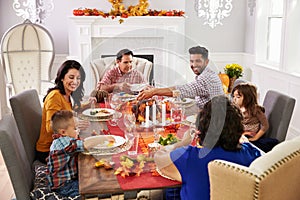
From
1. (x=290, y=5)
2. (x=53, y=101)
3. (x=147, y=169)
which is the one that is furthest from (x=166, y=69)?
(x=147, y=169)

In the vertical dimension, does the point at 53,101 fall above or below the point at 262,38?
below

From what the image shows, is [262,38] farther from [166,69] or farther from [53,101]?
[53,101]

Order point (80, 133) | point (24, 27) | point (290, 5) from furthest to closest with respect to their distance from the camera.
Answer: point (24, 27), point (290, 5), point (80, 133)

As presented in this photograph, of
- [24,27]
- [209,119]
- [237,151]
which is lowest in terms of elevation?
[237,151]

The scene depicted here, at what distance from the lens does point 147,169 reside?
1.66 metres

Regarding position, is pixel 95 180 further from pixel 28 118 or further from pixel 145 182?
pixel 28 118

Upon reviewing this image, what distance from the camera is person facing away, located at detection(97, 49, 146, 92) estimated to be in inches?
132

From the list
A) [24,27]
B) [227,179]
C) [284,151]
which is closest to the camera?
[227,179]

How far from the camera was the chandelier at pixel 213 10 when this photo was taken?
5379 mm

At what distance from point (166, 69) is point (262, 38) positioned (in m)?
1.37

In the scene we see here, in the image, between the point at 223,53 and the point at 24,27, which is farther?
the point at 223,53

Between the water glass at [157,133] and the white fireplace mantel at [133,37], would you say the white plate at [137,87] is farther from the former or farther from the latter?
the white fireplace mantel at [133,37]

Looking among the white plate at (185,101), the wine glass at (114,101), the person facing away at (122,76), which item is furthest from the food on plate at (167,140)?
the person facing away at (122,76)

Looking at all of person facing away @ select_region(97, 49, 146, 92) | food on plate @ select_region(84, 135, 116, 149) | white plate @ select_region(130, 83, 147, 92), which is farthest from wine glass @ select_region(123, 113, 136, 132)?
person facing away @ select_region(97, 49, 146, 92)
